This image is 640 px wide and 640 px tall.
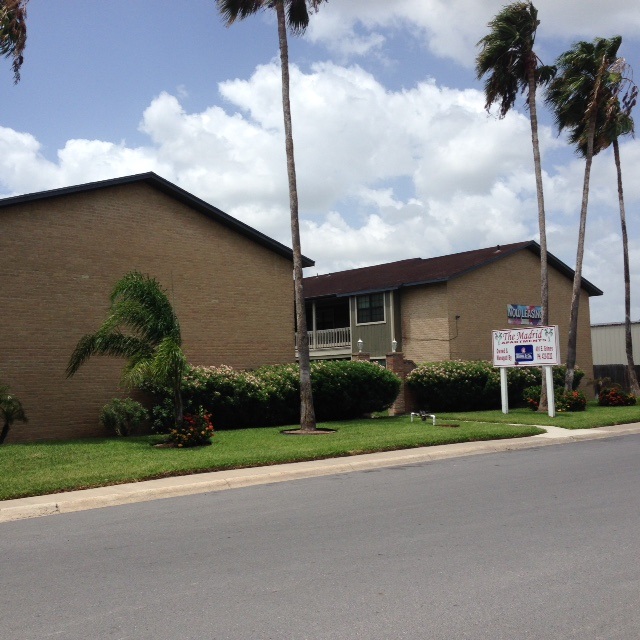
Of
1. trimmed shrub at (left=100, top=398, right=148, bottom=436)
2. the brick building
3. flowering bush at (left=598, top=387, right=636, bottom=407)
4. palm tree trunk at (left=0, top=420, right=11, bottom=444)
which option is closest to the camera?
palm tree trunk at (left=0, top=420, right=11, bottom=444)

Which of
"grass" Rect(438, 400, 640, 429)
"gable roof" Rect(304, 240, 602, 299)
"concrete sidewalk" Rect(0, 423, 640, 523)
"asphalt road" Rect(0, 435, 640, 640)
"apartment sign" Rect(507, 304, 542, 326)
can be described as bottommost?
"asphalt road" Rect(0, 435, 640, 640)

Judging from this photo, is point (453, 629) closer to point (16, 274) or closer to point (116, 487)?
point (116, 487)

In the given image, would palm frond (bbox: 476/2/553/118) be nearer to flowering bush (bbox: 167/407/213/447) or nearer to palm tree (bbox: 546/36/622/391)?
palm tree (bbox: 546/36/622/391)

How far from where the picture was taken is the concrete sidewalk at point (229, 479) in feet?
34.4

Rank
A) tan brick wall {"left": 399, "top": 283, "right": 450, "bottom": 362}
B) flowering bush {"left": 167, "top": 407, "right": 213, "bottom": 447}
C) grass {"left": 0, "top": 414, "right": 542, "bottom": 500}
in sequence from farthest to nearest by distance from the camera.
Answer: tan brick wall {"left": 399, "top": 283, "right": 450, "bottom": 362} → flowering bush {"left": 167, "top": 407, "right": 213, "bottom": 447} → grass {"left": 0, "top": 414, "right": 542, "bottom": 500}

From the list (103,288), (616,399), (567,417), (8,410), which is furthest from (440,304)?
(8,410)

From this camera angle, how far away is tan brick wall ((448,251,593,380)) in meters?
33.0

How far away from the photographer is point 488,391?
28.7 meters

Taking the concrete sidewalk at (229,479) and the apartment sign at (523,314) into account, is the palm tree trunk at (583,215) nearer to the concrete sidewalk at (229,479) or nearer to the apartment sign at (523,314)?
the apartment sign at (523,314)

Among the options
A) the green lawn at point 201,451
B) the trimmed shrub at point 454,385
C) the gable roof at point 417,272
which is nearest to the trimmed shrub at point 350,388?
the green lawn at point 201,451

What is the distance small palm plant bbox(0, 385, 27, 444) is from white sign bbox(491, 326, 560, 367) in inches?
589

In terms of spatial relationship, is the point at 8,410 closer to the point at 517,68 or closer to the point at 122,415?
the point at 122,415

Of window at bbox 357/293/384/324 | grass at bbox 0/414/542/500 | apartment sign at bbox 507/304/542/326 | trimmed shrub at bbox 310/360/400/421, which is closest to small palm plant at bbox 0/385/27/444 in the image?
grass at bbox 0/414/542/500

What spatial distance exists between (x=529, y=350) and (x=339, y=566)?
19069mm
